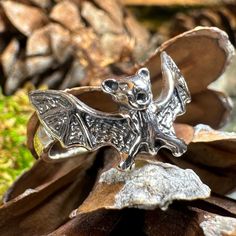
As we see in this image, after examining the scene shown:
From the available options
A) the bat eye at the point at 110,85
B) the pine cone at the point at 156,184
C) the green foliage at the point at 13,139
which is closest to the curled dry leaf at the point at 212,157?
the pine cone at the point at 156,184

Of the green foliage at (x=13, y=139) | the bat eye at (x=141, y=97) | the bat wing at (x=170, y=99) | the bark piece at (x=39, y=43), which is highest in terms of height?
the bat eye at (x=141, y=97)

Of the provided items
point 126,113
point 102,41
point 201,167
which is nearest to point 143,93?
point 126,113

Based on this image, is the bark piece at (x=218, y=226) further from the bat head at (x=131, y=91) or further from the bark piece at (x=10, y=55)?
the bark piece at (x=10, y=55)

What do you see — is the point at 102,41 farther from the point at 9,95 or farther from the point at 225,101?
the point at 225,101

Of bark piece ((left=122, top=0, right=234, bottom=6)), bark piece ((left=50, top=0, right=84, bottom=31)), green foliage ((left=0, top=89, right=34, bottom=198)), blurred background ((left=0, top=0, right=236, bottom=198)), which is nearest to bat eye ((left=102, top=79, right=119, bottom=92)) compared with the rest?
green foliage ((left=0, top=89, right=34, bottom=198))

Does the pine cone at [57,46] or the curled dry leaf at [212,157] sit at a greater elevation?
the curled dry leaf at [212,157]

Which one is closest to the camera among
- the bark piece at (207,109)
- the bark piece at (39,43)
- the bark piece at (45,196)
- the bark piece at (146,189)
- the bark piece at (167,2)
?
the bark piece at (146,189)

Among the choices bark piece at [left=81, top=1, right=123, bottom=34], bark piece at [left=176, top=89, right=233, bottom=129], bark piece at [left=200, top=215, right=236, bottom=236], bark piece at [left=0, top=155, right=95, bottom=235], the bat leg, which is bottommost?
bark piece at [left=81, top=1, right=123, bottom=34]

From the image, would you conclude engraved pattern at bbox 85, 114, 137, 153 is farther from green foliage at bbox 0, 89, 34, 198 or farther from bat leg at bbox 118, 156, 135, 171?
green foliage at bbox 0, 89, 34, 198
